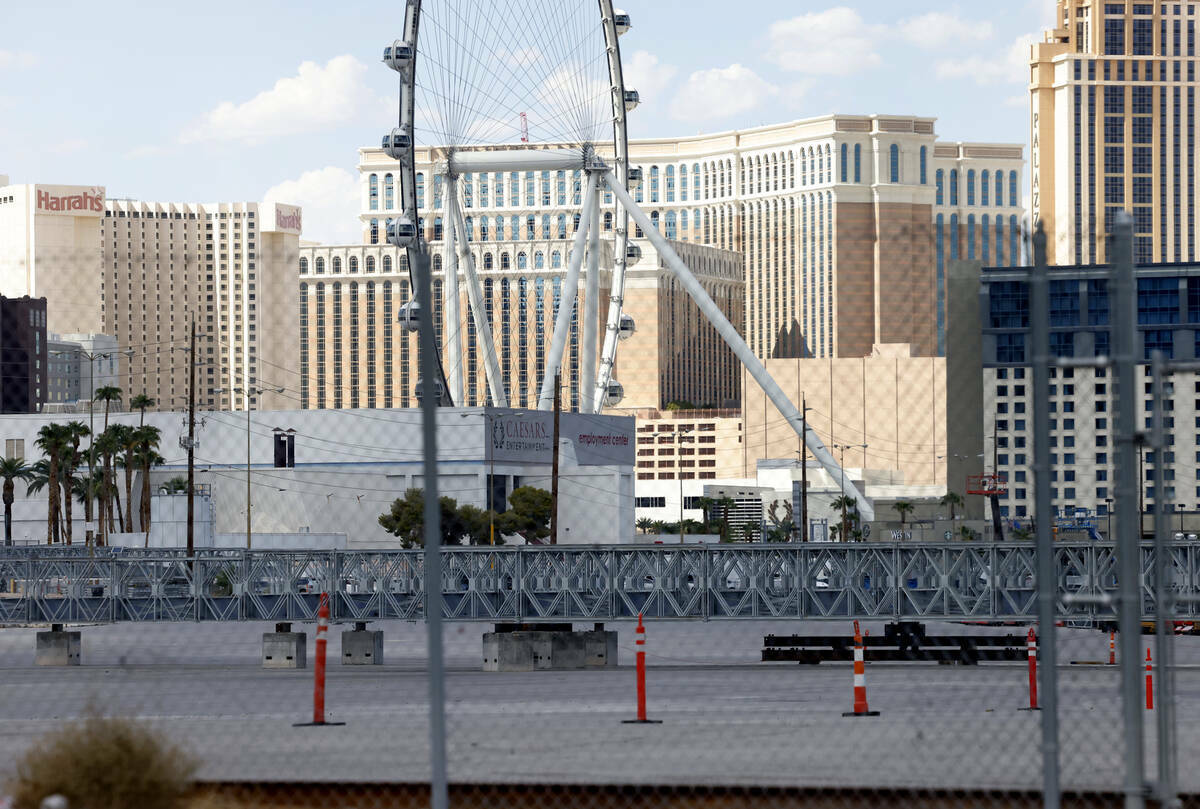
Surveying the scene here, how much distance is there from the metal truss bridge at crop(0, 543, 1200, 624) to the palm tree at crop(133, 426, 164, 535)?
58.9 metres

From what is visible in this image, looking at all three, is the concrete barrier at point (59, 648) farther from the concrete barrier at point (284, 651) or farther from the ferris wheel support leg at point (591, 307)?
the ferris wheel support leg at point (591, 307)

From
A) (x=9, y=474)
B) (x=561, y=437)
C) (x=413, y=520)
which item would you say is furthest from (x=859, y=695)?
(x=9, y=474)

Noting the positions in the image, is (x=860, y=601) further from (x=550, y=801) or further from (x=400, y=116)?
(x=400, y=116)

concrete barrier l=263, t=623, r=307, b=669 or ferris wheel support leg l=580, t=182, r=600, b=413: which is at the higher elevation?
ferris wheel support leg l=580, t=182, r=600, b=413

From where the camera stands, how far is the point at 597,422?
11394cm

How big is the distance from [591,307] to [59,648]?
205 ft

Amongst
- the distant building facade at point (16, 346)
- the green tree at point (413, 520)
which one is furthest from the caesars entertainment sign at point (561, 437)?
the distant building facade at point (16, 346)

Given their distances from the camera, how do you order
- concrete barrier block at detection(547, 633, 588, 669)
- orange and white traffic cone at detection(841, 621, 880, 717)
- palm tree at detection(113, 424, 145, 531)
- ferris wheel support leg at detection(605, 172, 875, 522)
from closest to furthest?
orange and white traffic cone at detection(841, 621, 880, 717)
concrete barrier block at detection(547, 633, 588, 669)
ferris wheel support leg at detection(605, 172, 875, 522)
palm tree at detection(113, 424, 145, 531)

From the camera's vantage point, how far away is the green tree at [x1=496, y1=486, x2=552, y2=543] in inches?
3841

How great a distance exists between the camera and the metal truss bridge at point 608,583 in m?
31.0

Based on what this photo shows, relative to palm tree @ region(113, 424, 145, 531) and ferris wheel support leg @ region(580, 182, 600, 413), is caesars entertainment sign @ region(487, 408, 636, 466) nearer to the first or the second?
ferris wheel support leg @ region(580, 182, 600, 413)

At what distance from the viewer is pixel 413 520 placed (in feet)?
298

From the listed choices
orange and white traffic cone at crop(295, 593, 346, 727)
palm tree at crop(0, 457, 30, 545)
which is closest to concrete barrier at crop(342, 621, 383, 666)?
orange and white traffic cone at crop(295, 593, 346, 727)

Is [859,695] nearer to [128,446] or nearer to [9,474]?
[128,446]
